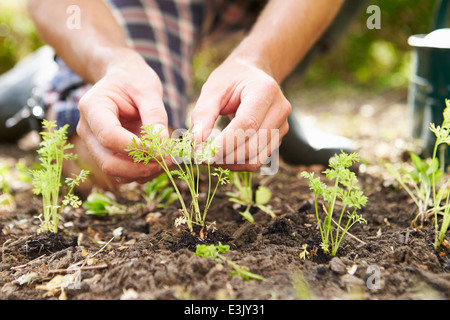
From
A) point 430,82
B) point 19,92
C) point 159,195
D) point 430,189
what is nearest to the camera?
point 430,189

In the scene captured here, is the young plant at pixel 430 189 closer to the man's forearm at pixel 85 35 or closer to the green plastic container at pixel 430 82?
the green plastic container at pixel 430 82

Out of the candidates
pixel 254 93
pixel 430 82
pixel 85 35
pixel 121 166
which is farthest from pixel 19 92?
pixel 430 82

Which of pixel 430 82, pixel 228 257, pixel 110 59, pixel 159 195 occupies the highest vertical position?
pixel 110 59

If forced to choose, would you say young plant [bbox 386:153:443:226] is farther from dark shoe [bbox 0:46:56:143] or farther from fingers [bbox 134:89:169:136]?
dark shoe [bbox 0:46:56:143]

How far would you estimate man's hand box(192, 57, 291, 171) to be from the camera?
1.37 metres

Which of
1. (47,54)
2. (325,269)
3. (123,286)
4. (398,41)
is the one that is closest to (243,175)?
(325,269)

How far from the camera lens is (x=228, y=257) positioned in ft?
4.14

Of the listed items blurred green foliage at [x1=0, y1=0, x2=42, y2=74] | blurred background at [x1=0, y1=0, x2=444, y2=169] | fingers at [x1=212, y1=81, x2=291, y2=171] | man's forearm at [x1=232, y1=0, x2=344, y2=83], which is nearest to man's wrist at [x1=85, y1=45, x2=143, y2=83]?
man's forearm at [x1=232, y1=0, x2=344, y2=83]

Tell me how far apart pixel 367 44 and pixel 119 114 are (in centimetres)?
454

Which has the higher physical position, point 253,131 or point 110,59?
point 110,59

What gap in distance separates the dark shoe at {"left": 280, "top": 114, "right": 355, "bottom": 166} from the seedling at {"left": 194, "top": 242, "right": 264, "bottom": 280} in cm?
139

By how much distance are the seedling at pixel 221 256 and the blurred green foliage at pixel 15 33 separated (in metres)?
4.78

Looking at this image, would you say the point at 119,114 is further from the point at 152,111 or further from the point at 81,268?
the point at 81,268

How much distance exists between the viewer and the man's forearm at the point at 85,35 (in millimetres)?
1841
